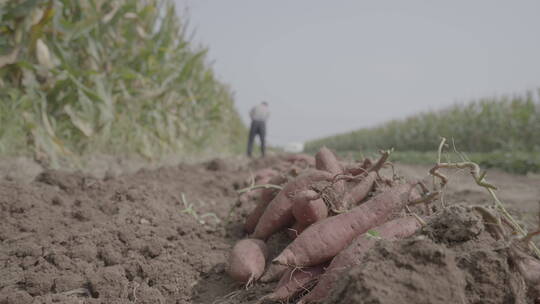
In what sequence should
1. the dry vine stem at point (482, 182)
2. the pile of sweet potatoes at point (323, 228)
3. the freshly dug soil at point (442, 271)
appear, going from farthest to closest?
the pile of sweet potatoes at point (323, 228), the dry vine stem at point (482, 182), the freshly dug soil at point (442, 271)

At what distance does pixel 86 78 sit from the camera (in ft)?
14.9

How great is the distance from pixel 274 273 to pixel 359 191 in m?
0.57

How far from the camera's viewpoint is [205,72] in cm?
832

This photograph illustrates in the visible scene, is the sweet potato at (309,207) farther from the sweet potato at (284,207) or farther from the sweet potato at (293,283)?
the sweet potato at (293,283)

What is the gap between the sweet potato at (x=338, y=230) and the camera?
1.47 m

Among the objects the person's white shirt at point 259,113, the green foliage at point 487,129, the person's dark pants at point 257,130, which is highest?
the person's white shirt at point 259,113

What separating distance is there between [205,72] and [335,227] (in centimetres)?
735

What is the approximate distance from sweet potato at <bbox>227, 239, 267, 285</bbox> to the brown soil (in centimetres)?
6

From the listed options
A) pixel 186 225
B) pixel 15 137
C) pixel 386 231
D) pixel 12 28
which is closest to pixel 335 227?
pixel 386 231

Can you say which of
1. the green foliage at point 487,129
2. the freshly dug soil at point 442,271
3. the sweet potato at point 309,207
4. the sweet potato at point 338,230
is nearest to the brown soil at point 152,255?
the freshly dug soil at point 442,271

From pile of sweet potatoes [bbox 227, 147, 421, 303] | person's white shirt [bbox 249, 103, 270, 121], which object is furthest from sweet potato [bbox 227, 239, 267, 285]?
person's white shirt [bbox 249, 103, 270, 121]

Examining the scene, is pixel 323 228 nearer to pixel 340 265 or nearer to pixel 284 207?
pixel 340 265

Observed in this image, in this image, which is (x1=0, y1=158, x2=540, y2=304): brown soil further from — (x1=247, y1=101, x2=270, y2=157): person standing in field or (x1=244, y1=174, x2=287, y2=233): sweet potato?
(x1=247, y1=101, x2=270, y2=157): person standing in field

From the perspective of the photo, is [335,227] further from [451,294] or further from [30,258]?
→ [30,258]
